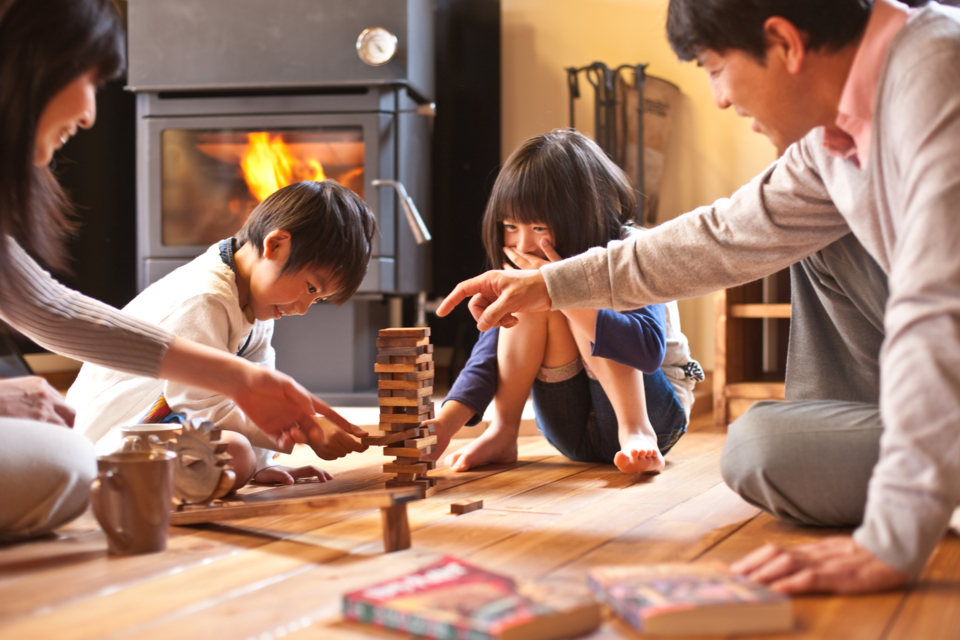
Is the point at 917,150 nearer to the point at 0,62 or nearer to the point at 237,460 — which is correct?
the point at 0,62

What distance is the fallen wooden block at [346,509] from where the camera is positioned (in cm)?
89

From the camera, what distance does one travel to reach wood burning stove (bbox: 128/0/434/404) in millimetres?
2264

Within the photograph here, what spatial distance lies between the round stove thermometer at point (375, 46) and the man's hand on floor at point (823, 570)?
1.81 metres

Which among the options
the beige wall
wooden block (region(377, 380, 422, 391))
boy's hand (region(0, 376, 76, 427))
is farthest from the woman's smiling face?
the beige wall

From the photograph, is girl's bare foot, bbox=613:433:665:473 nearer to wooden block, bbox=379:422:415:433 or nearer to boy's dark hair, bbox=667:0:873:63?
wooden block, bbox=379:422:415:433

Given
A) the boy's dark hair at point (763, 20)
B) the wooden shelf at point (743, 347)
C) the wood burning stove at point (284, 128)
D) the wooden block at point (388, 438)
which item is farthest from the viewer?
the wood burning stove at point (284, 128)

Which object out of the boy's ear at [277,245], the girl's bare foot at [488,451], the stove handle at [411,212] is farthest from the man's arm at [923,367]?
the stove handle at [411,212]

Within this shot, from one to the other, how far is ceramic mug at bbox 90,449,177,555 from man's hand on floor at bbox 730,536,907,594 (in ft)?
1.87

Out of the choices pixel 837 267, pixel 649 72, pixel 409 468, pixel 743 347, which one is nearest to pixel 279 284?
pixel 409 468

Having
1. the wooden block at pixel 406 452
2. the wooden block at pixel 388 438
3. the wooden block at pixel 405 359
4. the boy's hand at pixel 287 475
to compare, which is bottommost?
the boy's hand at pixel 287 475

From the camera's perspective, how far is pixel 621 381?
145cm

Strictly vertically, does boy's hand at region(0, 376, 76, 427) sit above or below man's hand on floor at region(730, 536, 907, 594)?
above

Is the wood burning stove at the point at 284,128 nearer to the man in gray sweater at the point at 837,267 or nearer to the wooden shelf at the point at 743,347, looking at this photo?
the wooden shelf at the point at 743,347

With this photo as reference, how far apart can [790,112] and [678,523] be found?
0.50 m
